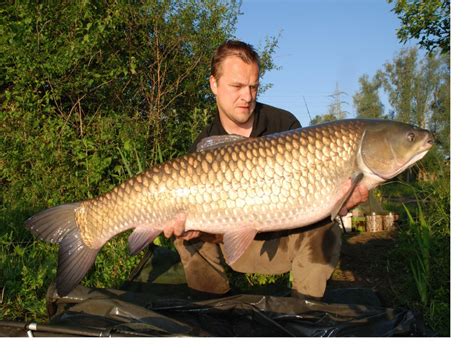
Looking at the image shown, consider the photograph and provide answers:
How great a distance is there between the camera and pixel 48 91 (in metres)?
4.52

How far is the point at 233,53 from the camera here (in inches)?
101

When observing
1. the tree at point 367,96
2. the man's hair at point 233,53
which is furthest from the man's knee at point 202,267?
the tree at point 367,96

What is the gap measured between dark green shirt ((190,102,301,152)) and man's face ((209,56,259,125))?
0.30 ft

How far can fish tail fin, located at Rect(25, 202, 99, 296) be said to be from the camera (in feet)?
6.44

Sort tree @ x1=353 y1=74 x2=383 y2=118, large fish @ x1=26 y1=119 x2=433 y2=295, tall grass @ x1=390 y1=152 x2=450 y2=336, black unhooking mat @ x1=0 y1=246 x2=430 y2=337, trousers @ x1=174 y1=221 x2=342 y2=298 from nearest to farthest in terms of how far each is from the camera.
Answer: black unhooking mat @ x1=0 y1=246 x2=430 y2=337, large fish @ x1=26 y1=119 x2=433 y2=295, trousers @ x1=174 y1=221 x2=342 y2=298, tall grass @ x1=390 y1=152 x2=450 y2=336, tree @ x1=353 y1=74 x2=383 y2=118

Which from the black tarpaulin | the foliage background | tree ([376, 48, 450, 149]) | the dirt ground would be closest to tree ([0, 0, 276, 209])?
the foliage background

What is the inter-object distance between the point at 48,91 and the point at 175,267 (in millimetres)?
2590

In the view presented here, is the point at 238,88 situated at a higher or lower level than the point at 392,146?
higher

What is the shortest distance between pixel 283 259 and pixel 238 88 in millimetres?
944

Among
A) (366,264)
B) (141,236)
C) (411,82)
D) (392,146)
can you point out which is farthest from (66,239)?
(411,82)

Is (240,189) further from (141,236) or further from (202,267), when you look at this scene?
(202,267)

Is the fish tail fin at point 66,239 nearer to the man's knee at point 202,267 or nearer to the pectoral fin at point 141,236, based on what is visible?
the pectoral fin at point 141,236

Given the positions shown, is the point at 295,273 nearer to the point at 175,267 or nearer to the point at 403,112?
the point at 175,267

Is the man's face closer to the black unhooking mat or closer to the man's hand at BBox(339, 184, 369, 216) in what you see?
the man's hand at BBox(339, 184, 369, 216)
